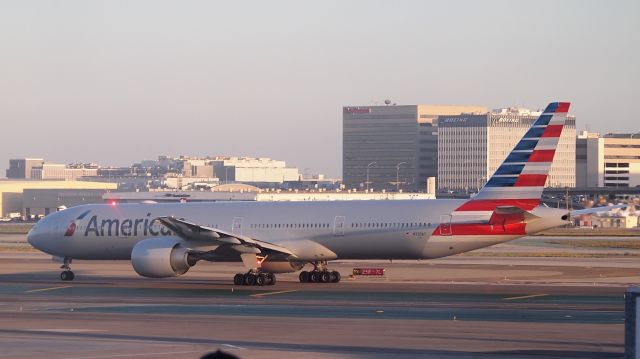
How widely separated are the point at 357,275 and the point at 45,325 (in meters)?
19.7

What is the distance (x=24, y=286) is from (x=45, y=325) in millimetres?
15346

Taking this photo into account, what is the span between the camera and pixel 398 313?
29969mm

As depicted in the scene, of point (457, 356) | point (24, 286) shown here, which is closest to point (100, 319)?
point (457, 356)

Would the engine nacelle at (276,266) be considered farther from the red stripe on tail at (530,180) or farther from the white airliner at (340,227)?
the red stripe on tail at (530,180)

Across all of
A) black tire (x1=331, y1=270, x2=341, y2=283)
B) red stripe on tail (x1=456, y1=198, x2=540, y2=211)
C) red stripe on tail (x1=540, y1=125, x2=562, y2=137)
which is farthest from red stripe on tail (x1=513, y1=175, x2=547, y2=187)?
black tire (x1=331, y1=270, x2=341, y2=283)

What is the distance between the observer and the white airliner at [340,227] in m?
40.0

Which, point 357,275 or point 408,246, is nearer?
point 408,246

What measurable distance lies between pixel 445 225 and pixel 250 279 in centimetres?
750

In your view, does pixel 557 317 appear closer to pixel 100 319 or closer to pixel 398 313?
pixel 398 313

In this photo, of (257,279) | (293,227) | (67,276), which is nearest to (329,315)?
(257,279)

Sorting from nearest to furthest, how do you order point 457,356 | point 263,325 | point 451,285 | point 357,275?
point 457,356 → point 263,325 → point 451,285 → point 357,275

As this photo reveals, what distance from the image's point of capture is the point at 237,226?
44.4 meters

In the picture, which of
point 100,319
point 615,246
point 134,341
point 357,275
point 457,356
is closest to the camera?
point 457,356

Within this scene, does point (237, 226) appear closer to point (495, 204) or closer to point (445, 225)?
point (445, 225)
